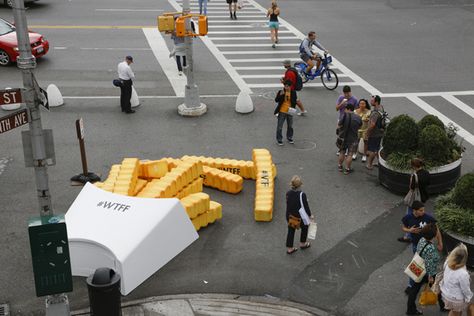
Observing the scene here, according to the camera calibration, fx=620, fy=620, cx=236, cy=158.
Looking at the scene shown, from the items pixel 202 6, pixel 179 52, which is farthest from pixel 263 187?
pixel 202 6

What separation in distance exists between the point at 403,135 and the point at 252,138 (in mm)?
4433

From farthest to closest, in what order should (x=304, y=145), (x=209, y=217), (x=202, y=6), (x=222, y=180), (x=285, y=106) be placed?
(x=202, y=6), (x=304, y=145), (x=285, y=106), (x=222, y=180), (x=209, y=217)

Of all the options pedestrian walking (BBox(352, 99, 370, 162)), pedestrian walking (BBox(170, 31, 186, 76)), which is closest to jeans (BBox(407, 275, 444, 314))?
pedestrian walking (BBox(352, 99, 370, 162))

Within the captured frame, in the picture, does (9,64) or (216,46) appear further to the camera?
(216,46)

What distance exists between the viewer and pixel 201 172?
1275 cm

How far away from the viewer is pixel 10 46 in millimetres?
21938

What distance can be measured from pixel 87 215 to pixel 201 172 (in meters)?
3.02

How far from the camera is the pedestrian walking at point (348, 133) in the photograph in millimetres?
13523

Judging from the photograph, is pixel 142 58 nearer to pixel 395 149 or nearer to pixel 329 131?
pixel 329 131

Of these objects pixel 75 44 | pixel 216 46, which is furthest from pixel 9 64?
pixel 216 46

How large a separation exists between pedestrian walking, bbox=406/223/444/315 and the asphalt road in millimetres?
390

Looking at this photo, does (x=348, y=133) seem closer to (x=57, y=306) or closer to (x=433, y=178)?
(x=433, y=178)

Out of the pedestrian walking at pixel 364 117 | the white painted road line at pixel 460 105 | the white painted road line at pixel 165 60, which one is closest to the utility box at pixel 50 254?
the pedestrian walking at pixel 364 117

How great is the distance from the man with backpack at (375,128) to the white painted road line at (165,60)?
24.6ft
